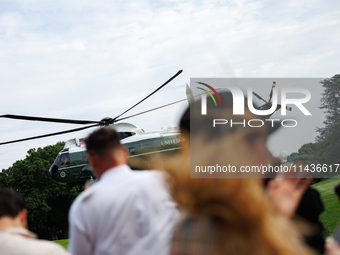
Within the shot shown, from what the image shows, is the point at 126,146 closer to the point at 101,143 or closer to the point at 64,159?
the point at 64,159

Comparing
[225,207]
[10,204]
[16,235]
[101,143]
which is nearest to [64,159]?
[10,204]

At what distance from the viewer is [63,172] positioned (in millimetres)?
22484

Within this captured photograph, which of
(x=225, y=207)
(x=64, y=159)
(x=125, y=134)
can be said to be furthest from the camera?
(x=64, y=159)

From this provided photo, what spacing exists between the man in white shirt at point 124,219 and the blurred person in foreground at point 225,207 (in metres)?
1.10

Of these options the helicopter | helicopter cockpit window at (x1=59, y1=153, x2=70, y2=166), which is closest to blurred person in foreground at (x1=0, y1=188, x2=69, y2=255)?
the helicopter

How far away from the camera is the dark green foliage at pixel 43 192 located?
132ft

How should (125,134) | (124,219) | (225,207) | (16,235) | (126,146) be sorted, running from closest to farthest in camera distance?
(225,207) → (124,219) → (16,235) → (126,146) → (125,134)

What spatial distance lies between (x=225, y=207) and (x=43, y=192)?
44.3 m

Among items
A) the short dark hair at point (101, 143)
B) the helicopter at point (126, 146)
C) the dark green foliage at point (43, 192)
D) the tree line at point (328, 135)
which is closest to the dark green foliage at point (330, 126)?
the tree line at point (328, 135)

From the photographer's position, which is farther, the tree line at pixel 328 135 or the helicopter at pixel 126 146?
the tree line at pixel 328 135

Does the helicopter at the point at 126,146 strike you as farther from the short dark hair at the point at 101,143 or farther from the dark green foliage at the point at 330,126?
the dark green foliage at the point at 330,126

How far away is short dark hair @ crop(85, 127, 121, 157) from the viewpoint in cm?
251

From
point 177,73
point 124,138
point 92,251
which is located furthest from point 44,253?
point 124,138

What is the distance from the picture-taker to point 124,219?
6.93ft
